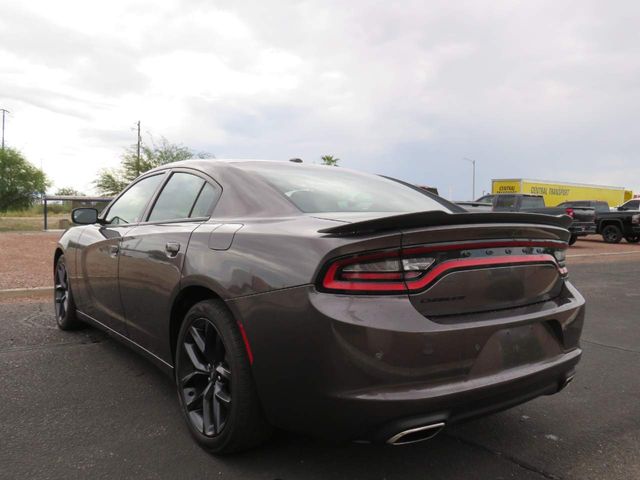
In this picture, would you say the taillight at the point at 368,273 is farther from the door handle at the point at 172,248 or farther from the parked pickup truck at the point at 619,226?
the parked pickup truck at the point at 619,226

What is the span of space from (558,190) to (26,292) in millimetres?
33742

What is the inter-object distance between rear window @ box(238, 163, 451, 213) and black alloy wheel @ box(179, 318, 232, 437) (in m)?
0.80

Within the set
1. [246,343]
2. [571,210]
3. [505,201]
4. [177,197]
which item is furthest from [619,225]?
[246,343]

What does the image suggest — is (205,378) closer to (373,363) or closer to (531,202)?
(373,363)

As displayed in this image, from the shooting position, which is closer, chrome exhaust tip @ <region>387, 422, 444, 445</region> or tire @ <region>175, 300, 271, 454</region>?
chrome exhaust tip @ <region>387, 422, 444, 445</region>

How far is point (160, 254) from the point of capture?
2.93 meters

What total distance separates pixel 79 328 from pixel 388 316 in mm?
3829

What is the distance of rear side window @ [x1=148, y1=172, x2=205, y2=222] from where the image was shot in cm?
312

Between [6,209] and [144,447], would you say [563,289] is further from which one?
[6,209]

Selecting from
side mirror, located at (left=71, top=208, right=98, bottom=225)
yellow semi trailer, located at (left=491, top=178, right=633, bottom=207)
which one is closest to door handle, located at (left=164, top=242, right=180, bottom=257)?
side mirror, located at (left=71, top=208, right=98, bottom=225)

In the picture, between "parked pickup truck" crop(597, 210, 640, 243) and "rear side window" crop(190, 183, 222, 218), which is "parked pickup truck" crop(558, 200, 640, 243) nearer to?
"parked pickup truck" crop(597, 210, 640, 243)

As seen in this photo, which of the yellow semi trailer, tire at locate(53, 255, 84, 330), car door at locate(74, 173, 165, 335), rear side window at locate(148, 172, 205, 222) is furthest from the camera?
the yellow semi trailer

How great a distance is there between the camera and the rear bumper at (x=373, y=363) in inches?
76.1

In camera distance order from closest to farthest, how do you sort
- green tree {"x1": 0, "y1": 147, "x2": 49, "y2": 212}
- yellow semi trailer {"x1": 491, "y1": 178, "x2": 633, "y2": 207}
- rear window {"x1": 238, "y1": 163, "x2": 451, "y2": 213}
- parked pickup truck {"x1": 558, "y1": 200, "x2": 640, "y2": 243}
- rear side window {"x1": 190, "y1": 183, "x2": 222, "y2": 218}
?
1. rear window {"x1": 238, "y1": 163, "x2": 451, "y2": 213}
2. rear side window {"x1": 190, "y1": 183, "x2": 222, "y2": 218}
3. parked pickup truck {"x1": 558, "y1": 200, "x2": 640, "y2": 243}
4. yellow semi trailer {"x1": 491, "y1": 178, "x2": 633, "y2": 207}
5. green tree {"x1": 0, "y1": 147, "x2": 49, "y2": 212}
